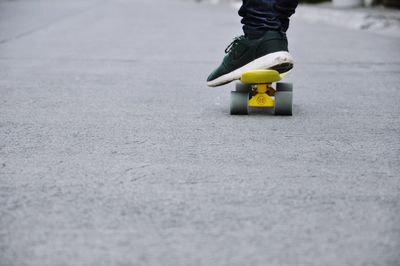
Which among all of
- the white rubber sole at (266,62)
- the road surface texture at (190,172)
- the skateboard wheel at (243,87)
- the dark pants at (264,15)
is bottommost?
the road surface texture at (190,172)

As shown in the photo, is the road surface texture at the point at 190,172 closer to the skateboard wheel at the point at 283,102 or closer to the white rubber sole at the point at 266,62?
the skateboard wheel at the point at 283,102

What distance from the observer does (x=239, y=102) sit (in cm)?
388

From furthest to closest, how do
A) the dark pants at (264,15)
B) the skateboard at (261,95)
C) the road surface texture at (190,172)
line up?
the dark pants at (264,15) < the skateboard at (261,95) < the road surface texture at (190,172)

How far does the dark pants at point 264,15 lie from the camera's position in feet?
13.0

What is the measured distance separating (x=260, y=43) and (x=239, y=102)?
32cm

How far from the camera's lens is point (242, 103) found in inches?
153

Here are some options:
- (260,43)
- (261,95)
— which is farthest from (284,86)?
(260,43)

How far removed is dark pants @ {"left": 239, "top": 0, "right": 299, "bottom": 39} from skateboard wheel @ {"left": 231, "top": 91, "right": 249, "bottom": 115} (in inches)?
12.9

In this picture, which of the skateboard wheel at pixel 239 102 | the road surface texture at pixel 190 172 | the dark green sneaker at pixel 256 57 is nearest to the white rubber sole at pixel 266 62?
the dark green sneaker at pixel 256 57

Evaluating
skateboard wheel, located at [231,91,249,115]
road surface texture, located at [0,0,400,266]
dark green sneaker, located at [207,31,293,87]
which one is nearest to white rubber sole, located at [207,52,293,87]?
dark green sneaker, located at [207,31,293,87]

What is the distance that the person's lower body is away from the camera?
388 centimetres

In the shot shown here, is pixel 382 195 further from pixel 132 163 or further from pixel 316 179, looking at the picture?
pixel 132 163

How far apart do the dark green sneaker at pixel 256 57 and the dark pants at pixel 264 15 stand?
36 mm

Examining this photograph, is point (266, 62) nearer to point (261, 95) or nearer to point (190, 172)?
point (261, 95)
